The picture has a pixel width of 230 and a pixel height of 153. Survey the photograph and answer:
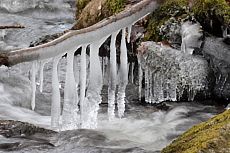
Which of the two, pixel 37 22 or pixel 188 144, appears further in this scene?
pixel 37 22

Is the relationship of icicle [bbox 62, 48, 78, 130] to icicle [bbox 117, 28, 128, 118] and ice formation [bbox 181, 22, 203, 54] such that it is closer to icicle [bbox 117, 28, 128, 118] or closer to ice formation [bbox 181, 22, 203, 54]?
icicle [bbox 117, 28, 128, 118]

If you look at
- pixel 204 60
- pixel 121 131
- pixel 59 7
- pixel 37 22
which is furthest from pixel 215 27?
pixel 59 7

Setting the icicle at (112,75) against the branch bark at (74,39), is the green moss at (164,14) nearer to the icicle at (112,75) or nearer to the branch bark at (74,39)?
the branch bark at (74,39)

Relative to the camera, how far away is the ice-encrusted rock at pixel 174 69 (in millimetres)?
7113

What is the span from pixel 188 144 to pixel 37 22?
47.1ft

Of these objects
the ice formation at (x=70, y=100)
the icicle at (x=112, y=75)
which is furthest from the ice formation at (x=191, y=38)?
the ice formation at (x=70, y=100)

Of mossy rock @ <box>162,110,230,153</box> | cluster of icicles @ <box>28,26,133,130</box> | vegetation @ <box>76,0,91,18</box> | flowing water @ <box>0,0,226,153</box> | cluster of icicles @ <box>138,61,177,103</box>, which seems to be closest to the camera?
mossy rock @ <box>162,110,230,153</box>

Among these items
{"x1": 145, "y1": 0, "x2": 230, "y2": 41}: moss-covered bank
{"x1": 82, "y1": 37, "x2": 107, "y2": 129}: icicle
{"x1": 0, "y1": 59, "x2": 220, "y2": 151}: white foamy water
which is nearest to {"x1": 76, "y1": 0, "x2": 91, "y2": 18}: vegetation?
{"x1": 0, "y1": 59, "x2": 220, "y2": 151}: white foamy water

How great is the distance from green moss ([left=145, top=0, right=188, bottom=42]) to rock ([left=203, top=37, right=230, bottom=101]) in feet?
2.68

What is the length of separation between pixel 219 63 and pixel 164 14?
1258 mm

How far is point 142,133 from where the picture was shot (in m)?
6.59

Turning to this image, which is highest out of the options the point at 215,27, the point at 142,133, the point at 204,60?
the point at 215,27

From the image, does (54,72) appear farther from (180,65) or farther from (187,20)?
(187,20)

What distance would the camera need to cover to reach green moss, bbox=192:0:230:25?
269 inches
